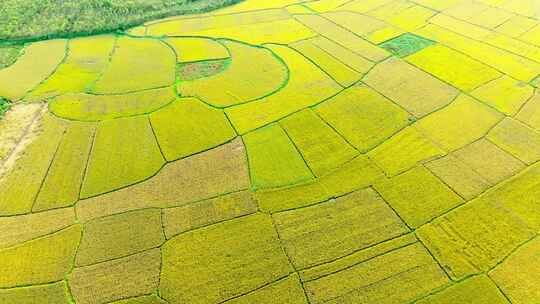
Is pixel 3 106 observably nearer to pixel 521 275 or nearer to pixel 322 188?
pixel 322 188

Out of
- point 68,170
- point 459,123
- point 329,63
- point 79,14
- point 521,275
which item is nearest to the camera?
point 521,275

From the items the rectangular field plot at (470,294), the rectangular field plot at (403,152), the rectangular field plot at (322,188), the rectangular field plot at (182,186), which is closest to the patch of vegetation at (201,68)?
the rectangular field plot at (182,186)

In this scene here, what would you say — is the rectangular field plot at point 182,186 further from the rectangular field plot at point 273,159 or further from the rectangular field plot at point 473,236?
the rectangular field plot at point 473,236

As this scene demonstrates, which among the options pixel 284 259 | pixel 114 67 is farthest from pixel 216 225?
pixel 114 67

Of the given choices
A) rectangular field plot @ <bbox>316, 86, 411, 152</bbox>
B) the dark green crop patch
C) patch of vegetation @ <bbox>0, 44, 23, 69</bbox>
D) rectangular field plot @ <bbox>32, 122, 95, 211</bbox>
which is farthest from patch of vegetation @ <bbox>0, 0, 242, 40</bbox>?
rectangular field plot @ <bbox>316, 86, 411, 152</bbox>

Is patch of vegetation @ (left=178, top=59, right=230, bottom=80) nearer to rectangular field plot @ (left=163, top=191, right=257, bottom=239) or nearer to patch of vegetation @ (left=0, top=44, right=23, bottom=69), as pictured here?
rectangular field plot @ (left=163, top=191, right=257, bottom=239)

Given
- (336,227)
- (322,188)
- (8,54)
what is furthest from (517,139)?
(8,54)

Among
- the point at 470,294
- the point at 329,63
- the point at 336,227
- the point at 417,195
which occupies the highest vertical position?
the point at 329,63

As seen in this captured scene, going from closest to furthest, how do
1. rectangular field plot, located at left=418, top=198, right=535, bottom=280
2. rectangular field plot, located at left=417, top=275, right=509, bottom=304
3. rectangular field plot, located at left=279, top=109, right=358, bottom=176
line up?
rectangular field plot, located at left=417, top=275, right=509, bottom=304
rectangular field plot, located at left=418, top=198, right=535, bottom=280
rectangular field plot, located at left=279, top=109, right=358, bottom=176

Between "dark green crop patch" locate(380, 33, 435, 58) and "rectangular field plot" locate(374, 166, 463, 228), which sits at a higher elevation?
"dark green crop patch" locate(380, 33, 435, 58)
